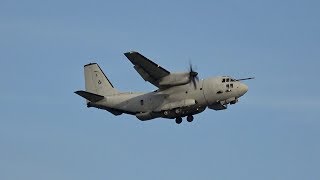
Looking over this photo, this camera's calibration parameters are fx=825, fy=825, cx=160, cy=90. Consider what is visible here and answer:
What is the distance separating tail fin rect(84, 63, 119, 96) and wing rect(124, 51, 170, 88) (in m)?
7.79

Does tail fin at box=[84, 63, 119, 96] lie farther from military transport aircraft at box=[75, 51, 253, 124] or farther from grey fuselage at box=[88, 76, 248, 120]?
grey fuselage at box=[88, 76, 248, 120]

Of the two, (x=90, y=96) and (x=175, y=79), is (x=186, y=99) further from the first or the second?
(x=90, y=96)

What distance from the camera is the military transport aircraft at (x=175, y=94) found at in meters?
78.2

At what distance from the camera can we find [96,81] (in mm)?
87875

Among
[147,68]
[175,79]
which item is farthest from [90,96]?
[175,79]

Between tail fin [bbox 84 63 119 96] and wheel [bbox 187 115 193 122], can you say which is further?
tail fin [bbox 84 63 119 96]

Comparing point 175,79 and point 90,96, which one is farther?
point 90,96

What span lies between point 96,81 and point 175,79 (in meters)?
12.1

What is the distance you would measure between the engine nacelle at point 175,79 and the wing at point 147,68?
423 millimetres

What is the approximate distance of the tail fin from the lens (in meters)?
86.9

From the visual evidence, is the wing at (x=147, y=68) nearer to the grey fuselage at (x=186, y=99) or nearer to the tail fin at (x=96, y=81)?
the grey fuselage at (x=186, y=99)

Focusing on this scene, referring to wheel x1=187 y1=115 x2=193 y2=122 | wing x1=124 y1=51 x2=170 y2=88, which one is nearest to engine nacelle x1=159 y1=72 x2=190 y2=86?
wing x1=124 y1=51 x2=170 y2=88

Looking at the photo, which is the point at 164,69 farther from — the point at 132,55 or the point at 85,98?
the point at 85,98

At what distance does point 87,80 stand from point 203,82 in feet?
49.8
